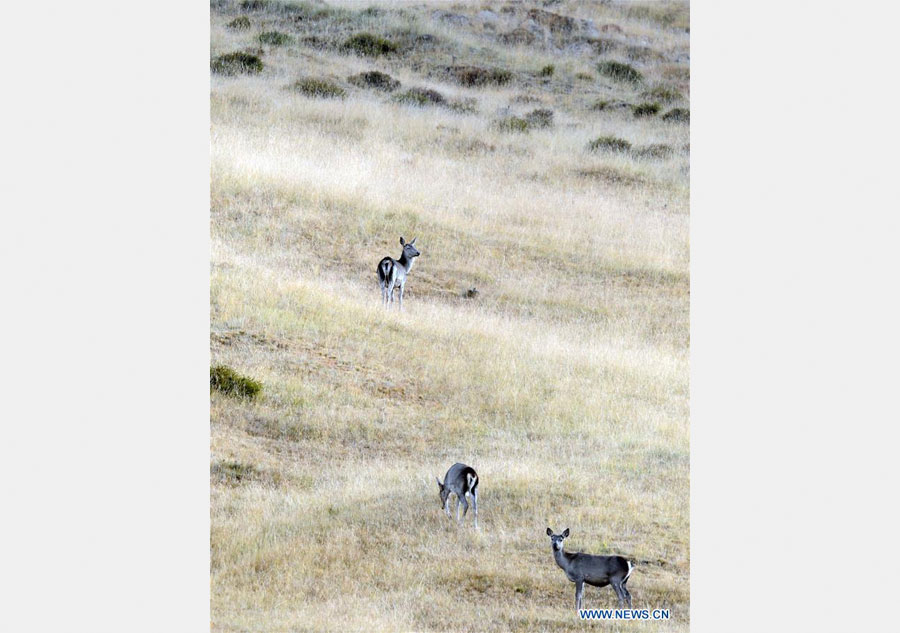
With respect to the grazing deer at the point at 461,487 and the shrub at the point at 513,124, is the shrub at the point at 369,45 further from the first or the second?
the grazing deer at the point at 461,487

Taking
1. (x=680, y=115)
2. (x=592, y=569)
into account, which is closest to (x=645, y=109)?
(x=680, y=115)

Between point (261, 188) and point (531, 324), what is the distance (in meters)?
5.84

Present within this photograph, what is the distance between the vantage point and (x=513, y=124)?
94.1ft

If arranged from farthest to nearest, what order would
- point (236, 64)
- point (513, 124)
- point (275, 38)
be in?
point (275, 38), point (513, 124), point (236, 64)

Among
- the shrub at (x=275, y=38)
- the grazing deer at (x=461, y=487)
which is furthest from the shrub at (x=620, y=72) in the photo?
the grazing deer at (x=461, y=487)

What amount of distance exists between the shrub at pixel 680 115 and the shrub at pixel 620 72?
7.05 ft

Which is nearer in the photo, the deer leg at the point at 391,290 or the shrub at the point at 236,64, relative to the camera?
the deer leg at the point at 391,290

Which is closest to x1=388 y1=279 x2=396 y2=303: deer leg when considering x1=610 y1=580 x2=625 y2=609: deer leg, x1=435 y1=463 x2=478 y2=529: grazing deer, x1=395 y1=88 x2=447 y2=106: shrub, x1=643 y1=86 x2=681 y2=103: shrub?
x1=435 y1=463 x2=478 y2=529: grazing deer

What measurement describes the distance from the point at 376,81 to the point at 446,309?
6.27 meters

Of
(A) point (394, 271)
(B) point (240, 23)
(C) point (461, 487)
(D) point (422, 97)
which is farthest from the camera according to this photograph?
(D) point (422, 97)

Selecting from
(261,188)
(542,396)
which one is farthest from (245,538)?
(261,188)

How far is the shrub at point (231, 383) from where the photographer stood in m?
23.6

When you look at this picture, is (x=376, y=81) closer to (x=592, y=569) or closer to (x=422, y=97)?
(x=422, y=97)

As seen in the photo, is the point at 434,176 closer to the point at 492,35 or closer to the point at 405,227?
the point at 405,227
